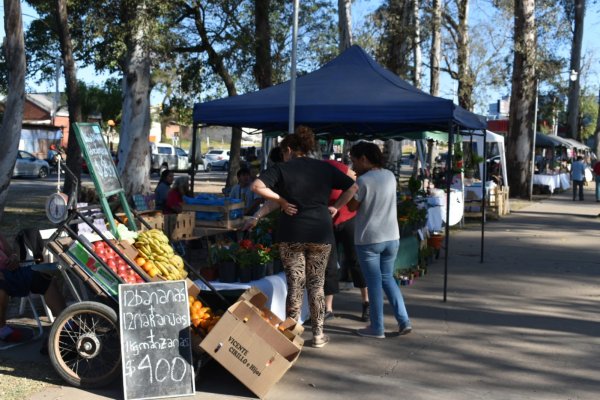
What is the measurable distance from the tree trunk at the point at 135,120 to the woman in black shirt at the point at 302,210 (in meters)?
12.0

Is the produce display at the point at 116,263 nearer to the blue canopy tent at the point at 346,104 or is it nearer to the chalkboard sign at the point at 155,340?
the chalkboard sign at the point at 155,340

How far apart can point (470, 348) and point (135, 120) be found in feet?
42.5

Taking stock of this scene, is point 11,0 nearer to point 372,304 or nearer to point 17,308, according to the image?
point 17,308

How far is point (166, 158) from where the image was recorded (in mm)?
45844

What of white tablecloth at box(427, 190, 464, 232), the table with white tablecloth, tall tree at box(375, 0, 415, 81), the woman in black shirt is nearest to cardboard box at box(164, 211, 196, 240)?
the woman in black shirt

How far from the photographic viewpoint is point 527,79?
84.4 ft

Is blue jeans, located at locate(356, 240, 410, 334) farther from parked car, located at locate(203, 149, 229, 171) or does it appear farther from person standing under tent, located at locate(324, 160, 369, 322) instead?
parked car, located at locate(203, 149, 229, 171)

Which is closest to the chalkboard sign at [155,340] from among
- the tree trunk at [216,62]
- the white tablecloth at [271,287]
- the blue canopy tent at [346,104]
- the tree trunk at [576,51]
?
the white tablecloth at [271,287]

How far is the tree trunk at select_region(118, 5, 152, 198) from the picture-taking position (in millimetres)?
17812

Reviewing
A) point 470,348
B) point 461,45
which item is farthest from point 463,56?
point 470,348

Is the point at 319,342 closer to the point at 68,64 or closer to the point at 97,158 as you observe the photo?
the point at 97,158

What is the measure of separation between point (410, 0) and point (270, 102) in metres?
16.8

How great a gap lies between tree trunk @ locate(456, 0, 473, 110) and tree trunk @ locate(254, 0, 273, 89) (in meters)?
16.7

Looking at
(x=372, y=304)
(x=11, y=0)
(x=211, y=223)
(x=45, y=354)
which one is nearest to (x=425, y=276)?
(x=211, y=223)
